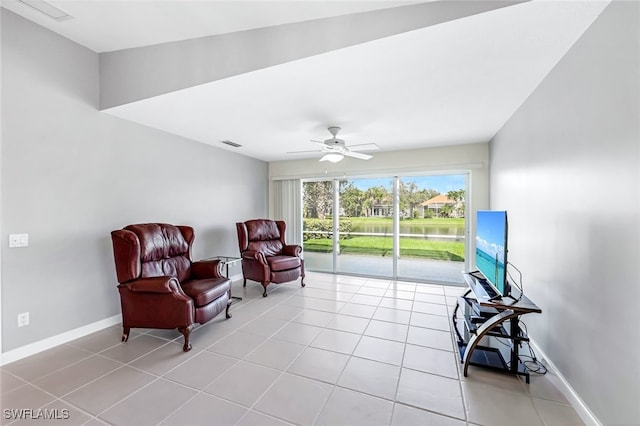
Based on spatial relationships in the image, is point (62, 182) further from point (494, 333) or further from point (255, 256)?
point (494, 333)

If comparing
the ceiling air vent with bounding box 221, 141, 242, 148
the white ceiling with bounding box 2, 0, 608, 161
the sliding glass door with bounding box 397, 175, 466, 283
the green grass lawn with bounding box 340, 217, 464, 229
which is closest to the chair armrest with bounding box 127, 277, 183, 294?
the white ceiling with bounding box 2, 0, 608, 161

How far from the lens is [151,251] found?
2.89m

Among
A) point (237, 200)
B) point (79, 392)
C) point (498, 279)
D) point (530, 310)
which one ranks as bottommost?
point (79, 392)

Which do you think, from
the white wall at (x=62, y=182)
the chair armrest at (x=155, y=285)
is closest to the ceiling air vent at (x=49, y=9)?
the white wall at (x=62, y=182)

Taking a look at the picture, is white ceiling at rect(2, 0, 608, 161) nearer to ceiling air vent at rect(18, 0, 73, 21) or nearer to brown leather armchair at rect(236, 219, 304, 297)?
ceiling air vent at rect(18, 0, 73, 21)

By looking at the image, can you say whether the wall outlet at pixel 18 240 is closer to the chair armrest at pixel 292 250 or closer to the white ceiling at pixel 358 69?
the white ceiling at pixel 358 69

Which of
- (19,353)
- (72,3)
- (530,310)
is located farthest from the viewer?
(19,353)

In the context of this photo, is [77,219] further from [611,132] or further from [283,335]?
[611,132]

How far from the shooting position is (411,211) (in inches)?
197

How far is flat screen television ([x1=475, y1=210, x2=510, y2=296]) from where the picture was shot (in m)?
2.09

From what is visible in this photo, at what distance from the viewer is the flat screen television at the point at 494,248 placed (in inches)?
82.1

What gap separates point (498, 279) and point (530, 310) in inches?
13.4

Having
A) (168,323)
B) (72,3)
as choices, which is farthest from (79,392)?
(72,3)

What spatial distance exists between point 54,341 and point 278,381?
2319 mm
